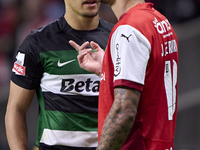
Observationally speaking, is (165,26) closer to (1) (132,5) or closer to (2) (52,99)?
(1) (132,5)

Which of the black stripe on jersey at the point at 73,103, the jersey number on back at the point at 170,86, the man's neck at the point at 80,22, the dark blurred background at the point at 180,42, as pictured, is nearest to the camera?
the jersey number on back at the point at 170,86

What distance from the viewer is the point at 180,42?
4.75 meters

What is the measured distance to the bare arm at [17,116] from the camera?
100 inches

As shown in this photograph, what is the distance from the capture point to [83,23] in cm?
260

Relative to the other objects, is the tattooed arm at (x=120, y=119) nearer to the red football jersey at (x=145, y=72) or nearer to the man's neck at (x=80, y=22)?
the red football jersey at (x=145, y=72)

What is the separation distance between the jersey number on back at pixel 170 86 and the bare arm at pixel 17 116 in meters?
1.13

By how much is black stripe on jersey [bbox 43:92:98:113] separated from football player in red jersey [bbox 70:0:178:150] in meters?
0.69

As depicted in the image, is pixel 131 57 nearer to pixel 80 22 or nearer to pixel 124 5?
pixel 124 5

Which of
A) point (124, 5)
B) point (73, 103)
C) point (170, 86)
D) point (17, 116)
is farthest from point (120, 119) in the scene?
point (17, 116)

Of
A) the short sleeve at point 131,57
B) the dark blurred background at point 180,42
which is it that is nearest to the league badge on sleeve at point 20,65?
the short sleeve at point 131,57

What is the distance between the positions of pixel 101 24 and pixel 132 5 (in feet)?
3.07

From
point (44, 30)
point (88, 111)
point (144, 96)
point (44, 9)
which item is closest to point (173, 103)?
point (144, 96)

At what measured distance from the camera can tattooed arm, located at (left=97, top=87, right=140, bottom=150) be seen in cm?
157

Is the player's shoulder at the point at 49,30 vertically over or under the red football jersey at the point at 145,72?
over
